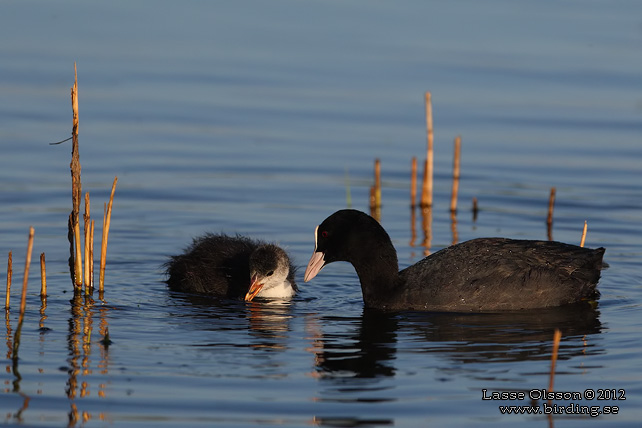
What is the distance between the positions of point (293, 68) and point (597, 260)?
396 inches

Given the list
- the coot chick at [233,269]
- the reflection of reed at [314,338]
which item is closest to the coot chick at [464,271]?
the coot chick at [233,269]

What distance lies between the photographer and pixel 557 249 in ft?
35.2

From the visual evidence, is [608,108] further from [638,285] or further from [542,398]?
[542,398]

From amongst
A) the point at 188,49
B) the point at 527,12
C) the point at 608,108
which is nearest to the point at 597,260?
the point at 608,108

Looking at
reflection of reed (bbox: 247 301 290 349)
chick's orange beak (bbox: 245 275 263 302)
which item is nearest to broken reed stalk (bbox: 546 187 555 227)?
reflection of reed (bbox: 247 301 290 349)

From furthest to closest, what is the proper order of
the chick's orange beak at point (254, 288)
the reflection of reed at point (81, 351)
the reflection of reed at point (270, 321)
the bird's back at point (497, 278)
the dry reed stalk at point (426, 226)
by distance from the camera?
the dry reed stalk at point (426, 226)
the chick's orange beak at point (254, 288)
the bird's back at point (497, 278)
the reflection of reed at point (270, 321)
the reflection of reed at point (81, 351)

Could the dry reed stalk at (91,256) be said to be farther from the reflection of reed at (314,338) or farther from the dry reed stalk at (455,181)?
the dry reed stalk at (455,181)

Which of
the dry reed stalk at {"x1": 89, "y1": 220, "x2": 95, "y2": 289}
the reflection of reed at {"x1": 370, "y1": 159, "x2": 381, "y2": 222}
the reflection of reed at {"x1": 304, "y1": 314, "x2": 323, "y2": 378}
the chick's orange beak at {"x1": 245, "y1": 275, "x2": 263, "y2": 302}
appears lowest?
the reflection of reed at {"x1": 304, "y1": 314, "x2": 323, "y2": 378}

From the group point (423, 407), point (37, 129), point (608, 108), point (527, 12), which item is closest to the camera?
point (423, 407)

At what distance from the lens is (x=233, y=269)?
11.2m

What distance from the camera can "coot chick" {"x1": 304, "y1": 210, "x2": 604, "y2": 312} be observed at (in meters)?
10.2

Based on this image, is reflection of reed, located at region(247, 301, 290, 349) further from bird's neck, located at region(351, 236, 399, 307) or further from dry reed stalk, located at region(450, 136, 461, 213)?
dry reed stalk, located at region(450, 136, 461, 213)

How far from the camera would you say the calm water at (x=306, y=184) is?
7887mm

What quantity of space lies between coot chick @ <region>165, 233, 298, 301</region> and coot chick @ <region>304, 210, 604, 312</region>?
351 mm
